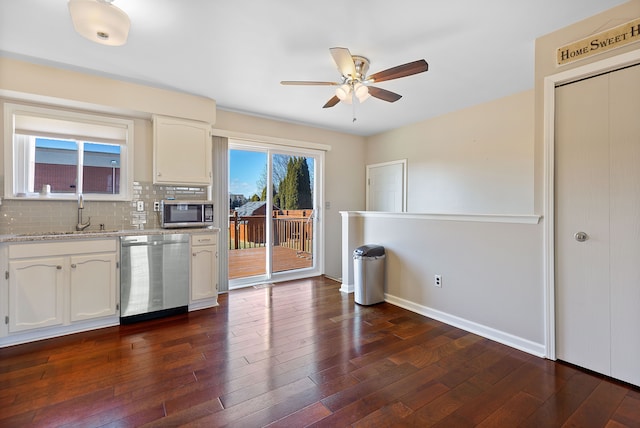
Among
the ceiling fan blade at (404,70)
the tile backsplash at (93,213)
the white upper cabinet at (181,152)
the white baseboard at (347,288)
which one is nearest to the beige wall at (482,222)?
the white baseboard at (347,288)

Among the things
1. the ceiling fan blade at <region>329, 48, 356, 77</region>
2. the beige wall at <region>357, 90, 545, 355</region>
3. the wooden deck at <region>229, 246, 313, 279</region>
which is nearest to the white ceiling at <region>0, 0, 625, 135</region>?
the ceiling fan blade at <region>329, 48, 356, 77</region>

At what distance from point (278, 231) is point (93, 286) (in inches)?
95.8

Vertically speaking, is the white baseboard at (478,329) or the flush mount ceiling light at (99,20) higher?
the flush mount ceiling light at (99,20)

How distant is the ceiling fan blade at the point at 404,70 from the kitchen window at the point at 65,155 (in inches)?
115

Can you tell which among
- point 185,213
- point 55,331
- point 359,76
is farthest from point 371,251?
point 55,331

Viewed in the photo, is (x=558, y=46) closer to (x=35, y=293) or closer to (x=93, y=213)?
(x=93, y=213)

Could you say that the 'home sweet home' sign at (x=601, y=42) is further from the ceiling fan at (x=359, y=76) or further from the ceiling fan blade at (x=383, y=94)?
the ceiling fan blade at (x=383, y=94)

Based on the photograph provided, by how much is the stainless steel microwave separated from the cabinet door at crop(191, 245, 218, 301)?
333 mm

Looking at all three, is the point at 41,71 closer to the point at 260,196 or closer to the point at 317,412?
the point at 260,196

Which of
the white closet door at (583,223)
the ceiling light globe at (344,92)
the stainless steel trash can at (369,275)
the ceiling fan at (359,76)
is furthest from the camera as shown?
the stainless steel trash can at (369,275)

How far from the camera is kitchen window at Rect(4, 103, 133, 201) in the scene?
2910mm

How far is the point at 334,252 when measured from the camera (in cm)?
521

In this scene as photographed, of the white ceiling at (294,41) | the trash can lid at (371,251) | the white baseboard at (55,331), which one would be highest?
the white ceiling at (294,41)

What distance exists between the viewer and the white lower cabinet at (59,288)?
8.21ft
